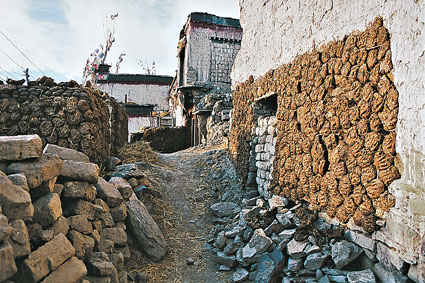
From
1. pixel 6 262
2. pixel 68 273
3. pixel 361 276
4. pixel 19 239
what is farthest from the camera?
pixel 361 276

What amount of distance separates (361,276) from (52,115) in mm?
5327

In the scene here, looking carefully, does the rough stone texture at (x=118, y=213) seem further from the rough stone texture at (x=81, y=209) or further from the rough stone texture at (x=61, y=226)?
the rough stone texture at (x=61, y=226)

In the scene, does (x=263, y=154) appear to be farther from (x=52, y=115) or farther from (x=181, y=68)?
(x=181, y=68)

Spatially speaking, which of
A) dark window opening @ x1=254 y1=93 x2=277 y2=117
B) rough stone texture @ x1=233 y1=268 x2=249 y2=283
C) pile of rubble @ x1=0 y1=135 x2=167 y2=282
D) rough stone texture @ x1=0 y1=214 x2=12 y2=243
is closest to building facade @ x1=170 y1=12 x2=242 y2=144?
dark window opening @ x1=254 y1=93 x2=277 y2=117

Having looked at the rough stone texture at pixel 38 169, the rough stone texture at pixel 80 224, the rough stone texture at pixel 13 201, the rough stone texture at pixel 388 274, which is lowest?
the rough stone texture at pixel 388 274

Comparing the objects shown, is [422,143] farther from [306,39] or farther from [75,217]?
[75,217]

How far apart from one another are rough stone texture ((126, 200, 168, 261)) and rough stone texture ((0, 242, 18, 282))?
2.32 meters

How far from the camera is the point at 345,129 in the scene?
3.71 m

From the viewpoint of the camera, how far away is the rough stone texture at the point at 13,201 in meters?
2.49

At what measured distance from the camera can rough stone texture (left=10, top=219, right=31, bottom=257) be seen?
2451 millimetres

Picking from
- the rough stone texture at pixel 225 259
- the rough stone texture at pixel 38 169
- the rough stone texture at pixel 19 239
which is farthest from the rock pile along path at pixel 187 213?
the rough stone texture at pixel 19 239

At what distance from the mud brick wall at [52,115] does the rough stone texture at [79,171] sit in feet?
6.20

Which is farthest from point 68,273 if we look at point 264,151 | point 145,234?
point 264,151

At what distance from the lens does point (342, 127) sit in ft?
12.3
